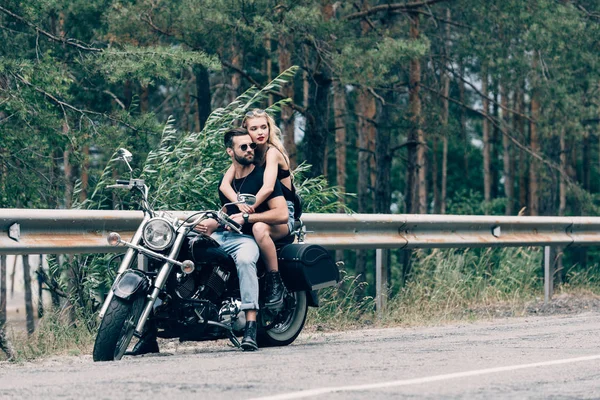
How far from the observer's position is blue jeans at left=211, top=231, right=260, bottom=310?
763cm

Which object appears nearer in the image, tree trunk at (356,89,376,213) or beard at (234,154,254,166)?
beard at (234,154,254,166)

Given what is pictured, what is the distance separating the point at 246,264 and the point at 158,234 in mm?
648

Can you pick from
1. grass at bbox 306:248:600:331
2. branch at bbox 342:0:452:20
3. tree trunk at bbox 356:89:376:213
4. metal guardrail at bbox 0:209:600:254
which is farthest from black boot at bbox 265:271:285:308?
tree trunk at bbox 356:89:376:213

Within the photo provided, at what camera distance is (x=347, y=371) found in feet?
20.8

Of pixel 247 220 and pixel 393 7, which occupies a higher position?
pixel 393 7

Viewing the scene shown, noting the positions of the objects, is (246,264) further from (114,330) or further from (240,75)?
(240,75)

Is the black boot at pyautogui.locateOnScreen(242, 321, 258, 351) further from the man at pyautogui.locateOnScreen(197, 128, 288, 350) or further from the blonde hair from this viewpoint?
the blonde hair

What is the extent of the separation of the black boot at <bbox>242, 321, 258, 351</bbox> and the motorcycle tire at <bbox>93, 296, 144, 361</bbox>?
840mm

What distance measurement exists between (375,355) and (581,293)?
6794 millimetres

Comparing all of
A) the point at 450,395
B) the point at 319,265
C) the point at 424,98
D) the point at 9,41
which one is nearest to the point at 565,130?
the point at 424,98

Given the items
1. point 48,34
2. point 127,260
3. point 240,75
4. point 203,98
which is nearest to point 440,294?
point 127,260

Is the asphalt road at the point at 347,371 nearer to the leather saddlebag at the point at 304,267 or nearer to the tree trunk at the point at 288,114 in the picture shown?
the leather saddlebag at the point at 304,267

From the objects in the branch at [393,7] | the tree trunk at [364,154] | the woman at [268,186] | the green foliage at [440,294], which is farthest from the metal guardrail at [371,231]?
the tree trunk at [364,154]

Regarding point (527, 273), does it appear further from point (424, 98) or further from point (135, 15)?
point (424, 98)
